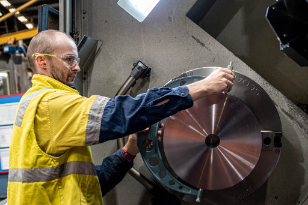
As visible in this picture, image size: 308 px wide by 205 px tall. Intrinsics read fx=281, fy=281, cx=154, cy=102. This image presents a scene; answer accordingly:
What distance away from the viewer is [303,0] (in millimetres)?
871

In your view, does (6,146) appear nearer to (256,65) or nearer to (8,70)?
(256,65)

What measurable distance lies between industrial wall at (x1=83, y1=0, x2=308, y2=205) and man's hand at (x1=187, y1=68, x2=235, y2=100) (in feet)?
1.05

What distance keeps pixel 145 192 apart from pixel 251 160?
54cm

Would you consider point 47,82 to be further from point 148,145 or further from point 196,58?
point 196,58

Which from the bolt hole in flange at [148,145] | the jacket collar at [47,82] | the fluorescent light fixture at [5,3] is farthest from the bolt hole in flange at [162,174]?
the fluorescent light fixture at [5,3]

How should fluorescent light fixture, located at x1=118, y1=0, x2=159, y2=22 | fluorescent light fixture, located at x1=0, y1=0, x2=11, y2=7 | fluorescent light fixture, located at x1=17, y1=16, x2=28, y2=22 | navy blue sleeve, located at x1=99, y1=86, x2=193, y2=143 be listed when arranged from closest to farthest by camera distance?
navy blue sleeve, located at x1=99, y1=86, x2=193, y2=143 → fluorescent light fixture, located at x1=118, y1=0, x2=159, y2=22 → fluorescent light fixture, located at x1=0, y1=0, x2=11, y2=7 → fluorescent light fixture, located at x1=17, y1=16, x2=28, y2=22

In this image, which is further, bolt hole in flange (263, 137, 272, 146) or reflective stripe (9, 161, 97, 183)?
bolt hole in flange (263, 137, 272, 146)

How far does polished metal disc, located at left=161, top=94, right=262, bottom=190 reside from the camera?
1046mm

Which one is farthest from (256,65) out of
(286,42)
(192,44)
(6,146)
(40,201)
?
(6,146)

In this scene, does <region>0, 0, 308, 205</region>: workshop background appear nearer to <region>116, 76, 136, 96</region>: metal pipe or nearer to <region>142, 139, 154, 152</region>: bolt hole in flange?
<region>116, 76, 136, 96</region>: metal pipe

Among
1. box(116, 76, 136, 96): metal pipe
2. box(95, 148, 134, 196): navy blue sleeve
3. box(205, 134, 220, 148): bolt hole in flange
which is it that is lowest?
box(95, 148, 134, 196): navy blue sleeve

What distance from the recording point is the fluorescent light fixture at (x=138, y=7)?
1.23 metres

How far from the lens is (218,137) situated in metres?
1.06

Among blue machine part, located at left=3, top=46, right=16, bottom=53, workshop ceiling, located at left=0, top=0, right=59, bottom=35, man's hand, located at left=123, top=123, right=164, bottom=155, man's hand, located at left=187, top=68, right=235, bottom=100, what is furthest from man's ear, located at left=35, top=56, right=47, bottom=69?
blue machine part, located at left=3, top=46, right=16, bottom=53
